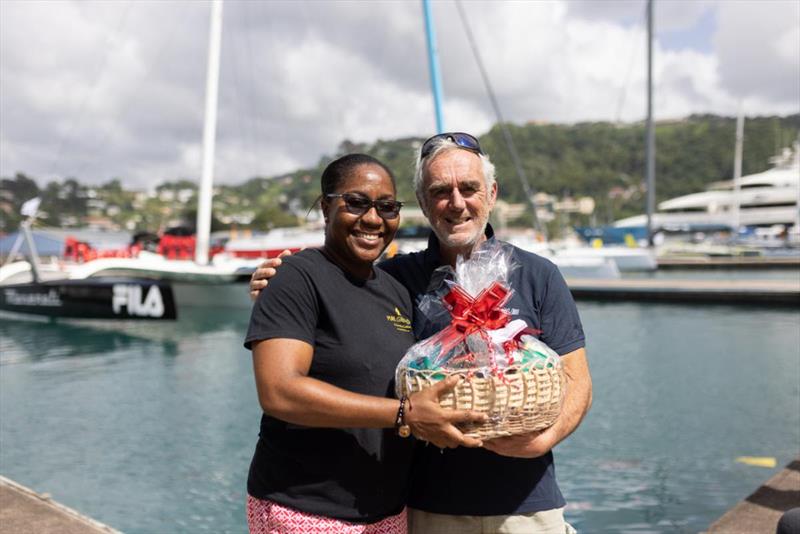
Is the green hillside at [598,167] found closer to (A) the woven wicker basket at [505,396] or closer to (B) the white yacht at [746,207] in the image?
(B) the white yacht at [746,207]

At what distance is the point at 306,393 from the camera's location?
1.70m

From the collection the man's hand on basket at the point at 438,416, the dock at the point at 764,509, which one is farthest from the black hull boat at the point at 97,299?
the man's hand on basket at the point at 438,416

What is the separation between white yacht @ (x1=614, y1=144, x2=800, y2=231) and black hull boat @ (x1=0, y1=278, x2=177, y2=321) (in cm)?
5425

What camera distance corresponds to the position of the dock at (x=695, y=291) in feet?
61.1

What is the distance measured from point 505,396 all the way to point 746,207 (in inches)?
3082

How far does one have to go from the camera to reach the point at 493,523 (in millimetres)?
2064

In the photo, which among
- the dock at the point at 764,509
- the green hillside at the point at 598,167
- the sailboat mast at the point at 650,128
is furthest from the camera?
the green hillside at the point at 598,167

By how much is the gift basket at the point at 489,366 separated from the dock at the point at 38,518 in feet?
9.72

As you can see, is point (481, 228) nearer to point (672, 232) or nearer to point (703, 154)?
point (672, 232)

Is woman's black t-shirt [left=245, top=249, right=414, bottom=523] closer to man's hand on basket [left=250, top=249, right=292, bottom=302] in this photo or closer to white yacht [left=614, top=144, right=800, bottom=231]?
man's hand on basket [left=250, top=249, right=292, bottom=302]

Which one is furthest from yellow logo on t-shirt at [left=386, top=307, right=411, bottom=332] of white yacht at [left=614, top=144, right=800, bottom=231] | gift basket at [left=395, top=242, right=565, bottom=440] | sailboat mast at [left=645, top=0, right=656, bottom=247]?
white yacht at [left=614, top=144, right=800, bottom=231]

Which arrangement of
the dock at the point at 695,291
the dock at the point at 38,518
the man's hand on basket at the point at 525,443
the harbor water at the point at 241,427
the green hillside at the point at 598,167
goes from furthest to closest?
the green hillside at the point at 598,167
the dock at the point at 695,291
the harbor water at the point at 241,427
the dock at the point at 38,518
the man's hand on basket at the point at 525,443

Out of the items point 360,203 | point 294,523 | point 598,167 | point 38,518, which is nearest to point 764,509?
point 294,523

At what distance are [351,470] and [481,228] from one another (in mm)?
805
